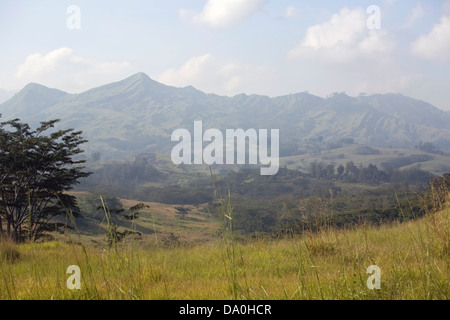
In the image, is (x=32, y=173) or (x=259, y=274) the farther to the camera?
(x=32, y=173)

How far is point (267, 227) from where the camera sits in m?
118

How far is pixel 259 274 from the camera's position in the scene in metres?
6.36

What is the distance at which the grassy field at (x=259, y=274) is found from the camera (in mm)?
4062

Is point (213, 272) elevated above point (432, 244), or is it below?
below

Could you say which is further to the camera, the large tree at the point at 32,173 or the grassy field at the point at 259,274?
the large tree at the point at 32,173

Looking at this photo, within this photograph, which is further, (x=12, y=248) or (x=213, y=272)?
(x=12, y=248)

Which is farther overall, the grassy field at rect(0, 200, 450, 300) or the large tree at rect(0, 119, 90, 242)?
the large tree at rect(0, 119, 90, 242)

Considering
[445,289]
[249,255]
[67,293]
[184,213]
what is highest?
[445,289]

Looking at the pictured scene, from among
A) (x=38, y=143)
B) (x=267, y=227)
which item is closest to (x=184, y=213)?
(x=267, y=227)

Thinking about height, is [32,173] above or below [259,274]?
above

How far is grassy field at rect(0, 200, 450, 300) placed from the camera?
13.3 ft

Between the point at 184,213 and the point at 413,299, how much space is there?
154 metres

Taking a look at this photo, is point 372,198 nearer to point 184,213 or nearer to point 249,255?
point 184,213
